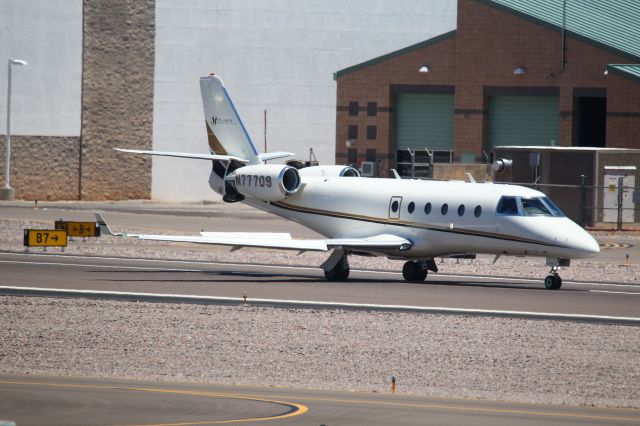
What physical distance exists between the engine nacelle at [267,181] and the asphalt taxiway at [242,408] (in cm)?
1637

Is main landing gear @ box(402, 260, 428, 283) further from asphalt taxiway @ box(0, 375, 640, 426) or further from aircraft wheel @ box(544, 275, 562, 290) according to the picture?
asphalt taxiway @ box(0, 375, 640, 426)

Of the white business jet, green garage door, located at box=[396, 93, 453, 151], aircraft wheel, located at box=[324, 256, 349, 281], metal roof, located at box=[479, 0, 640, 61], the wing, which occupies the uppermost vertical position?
metal roof, located at box=[479, 0, 640, 61]

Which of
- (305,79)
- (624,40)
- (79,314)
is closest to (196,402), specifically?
(79,314)

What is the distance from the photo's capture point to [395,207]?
31.6 meters

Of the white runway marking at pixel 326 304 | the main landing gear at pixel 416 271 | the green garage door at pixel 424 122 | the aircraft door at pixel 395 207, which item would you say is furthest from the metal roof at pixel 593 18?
the white runway marking at pixel 326 304

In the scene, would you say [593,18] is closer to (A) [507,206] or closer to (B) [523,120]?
(B) [523,120]

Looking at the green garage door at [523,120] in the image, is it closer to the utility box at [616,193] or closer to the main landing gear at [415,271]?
the utility box at [616,193]

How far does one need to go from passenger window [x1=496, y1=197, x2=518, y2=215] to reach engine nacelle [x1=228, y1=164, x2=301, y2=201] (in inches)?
226

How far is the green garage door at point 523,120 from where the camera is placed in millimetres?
61344

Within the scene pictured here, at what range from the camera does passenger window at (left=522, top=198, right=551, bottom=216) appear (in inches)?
1166

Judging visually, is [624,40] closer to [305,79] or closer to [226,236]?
[305,79]

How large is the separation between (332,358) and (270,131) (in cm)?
4962

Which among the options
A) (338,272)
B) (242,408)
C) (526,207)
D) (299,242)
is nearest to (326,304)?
(299,242)

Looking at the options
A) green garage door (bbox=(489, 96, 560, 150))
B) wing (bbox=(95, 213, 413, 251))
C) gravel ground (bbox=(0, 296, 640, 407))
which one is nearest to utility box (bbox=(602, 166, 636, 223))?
green garage door (bbox=(489, 96, 560, 150))
